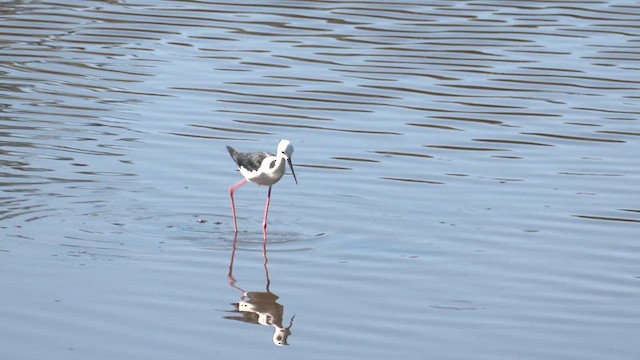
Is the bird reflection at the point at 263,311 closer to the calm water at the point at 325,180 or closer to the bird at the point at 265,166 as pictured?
the calm water at the point at 325,180

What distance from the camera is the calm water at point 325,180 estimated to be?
8.05 metres

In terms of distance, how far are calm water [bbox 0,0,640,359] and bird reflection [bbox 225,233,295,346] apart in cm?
2

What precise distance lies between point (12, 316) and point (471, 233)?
3.23m

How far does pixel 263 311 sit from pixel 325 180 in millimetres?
3088

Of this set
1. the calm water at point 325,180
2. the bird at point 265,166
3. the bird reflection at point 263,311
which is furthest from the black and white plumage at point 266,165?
the bird reflection at point 263,311

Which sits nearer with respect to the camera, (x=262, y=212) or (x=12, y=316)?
(x=12, y=316)

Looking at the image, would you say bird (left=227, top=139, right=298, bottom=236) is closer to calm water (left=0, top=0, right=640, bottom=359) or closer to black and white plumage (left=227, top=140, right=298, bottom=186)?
black and white plumage (left=227, top=140, right=298, bottom=186)

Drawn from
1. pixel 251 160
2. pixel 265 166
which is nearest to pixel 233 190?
pixel 251 160

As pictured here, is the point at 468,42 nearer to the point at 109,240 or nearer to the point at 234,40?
the point at 234,40

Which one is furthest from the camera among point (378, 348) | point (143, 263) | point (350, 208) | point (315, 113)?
point (315, 113)

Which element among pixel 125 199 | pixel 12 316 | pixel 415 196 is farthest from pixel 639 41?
pixel 12 316

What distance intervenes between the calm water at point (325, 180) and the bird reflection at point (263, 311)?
0.02 metres

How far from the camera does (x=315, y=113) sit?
1362 centimetres

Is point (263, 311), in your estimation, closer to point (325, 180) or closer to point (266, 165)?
point (266, 165)
